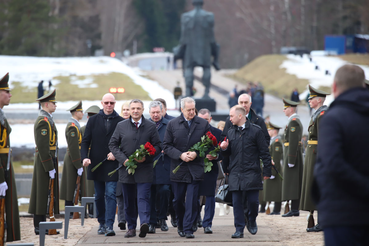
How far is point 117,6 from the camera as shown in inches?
3211

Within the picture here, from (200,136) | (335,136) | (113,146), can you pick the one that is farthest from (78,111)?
(335,136)

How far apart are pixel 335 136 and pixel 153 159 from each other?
16.1 ft

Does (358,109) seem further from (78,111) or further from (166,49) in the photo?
(166,49)

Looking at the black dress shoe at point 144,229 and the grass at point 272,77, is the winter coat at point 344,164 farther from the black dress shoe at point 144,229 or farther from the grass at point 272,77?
the grass at point 272,77

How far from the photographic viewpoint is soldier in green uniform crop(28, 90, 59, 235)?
841 centimetres

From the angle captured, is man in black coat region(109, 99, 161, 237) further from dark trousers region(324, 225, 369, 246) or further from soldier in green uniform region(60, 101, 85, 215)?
dark trousers region(324, 225, 369, 246)

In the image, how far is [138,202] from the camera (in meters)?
8.08

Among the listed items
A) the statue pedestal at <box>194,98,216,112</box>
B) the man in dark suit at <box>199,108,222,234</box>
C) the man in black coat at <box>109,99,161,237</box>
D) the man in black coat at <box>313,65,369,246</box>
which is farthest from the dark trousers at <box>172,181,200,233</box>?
the statue pedestal at <box>194,98,216,112</box>

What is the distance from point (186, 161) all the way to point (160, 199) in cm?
126

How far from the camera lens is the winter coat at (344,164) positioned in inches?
147

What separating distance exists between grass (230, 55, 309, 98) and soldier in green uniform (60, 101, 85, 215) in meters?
32.0

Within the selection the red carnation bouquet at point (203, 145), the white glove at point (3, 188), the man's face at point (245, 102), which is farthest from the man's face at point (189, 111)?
the white glove at point (3, 188)

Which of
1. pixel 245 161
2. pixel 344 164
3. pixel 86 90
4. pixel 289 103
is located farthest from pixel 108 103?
pixel 86 90

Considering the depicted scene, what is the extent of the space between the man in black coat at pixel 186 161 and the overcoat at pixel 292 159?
285 cm
